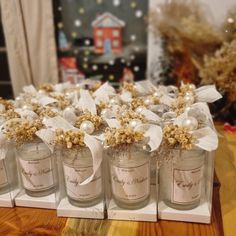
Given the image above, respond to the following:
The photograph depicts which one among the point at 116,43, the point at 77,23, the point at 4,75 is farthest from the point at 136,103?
the point at 4,75

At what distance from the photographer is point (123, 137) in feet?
2.23

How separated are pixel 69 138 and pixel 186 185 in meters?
0.27

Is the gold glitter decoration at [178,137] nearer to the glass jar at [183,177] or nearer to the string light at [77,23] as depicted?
the glass jar at [183,177]

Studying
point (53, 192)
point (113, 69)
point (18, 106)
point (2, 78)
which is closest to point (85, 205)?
point (53, 192)

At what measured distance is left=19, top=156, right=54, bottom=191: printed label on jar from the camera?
784 millimetres

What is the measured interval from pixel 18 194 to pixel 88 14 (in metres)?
1.26

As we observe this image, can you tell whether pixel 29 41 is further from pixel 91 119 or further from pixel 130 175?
pixel 130 175

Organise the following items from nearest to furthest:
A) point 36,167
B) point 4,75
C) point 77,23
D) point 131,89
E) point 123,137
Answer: point 123,137, point 36,167, point 131,89, point 77,23, point 4,75

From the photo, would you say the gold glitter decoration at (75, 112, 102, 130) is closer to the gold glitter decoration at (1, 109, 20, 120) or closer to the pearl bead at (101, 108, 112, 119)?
the pearl bead at (101, 108, 112, 119)

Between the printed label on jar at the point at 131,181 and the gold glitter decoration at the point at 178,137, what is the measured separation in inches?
3.1

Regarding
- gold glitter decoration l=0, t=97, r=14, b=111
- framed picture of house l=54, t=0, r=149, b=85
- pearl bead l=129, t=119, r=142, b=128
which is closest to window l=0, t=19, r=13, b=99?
framed picture of house l=54, t=0, r=149, b=85

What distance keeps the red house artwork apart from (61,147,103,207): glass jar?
3.97ft

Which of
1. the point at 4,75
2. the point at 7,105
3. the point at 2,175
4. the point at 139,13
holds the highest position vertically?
the point at 139,13

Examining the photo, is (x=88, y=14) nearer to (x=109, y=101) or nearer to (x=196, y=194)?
(x=109, y=101)
